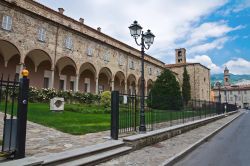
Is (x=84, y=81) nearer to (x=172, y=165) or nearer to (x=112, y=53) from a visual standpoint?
(x=112, y=53)

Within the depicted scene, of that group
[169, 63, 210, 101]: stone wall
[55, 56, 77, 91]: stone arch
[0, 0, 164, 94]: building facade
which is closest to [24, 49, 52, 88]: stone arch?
[0, 0, 164, 94]: building facade

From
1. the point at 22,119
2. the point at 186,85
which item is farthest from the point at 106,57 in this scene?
the point at 186,85

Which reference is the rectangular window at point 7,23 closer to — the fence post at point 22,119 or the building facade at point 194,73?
the fence post at point 22,119

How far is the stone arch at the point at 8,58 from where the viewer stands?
19.7m

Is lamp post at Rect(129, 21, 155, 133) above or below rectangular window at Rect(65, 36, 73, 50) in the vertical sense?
below

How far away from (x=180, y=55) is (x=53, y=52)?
158 feet

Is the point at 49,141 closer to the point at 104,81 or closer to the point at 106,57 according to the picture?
the point at 106,57

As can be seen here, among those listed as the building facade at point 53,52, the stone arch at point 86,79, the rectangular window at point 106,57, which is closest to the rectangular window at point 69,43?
the building facade at point 53,52

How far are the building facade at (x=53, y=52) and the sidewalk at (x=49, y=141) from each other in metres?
7.19

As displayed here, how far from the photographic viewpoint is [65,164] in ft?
16.7

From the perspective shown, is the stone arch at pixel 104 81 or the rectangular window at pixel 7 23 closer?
the rectangular window at pixel 7 23

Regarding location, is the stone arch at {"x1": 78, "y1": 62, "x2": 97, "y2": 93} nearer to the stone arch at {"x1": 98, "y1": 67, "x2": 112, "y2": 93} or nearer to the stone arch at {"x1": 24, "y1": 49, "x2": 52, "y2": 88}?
the stone arch at {"x1": 98, "y1": 67, "x2": 112, "y2": 93}

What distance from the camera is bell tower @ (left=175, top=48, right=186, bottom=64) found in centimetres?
6394

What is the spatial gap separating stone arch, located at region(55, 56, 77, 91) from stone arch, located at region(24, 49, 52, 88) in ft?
4.28
